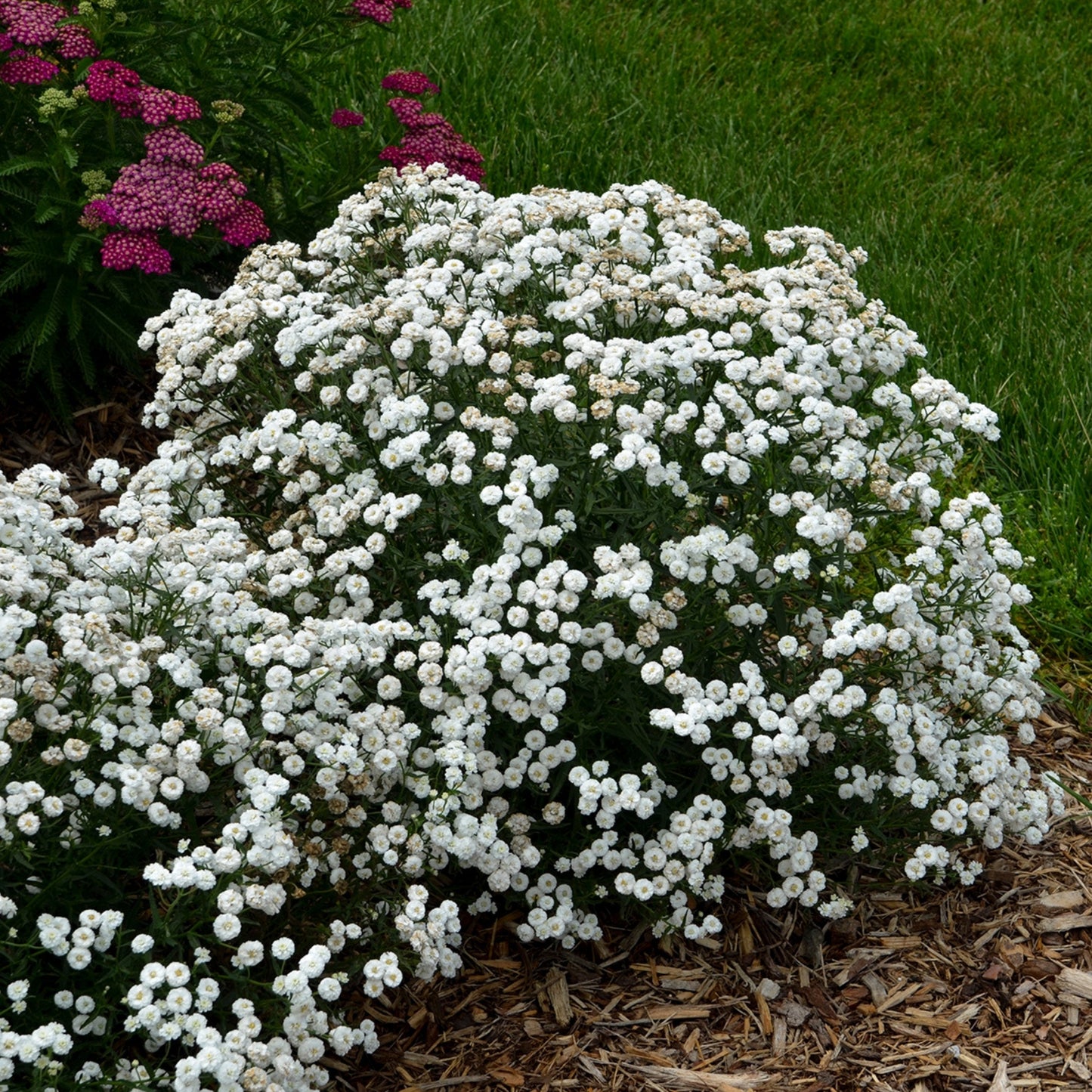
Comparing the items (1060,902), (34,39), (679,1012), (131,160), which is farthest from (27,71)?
(1060,902)

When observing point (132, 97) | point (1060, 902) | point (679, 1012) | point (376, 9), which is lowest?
point (679, 1012)

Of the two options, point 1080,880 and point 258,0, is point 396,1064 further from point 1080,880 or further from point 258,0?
point 258,0

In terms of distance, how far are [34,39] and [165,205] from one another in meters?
0.59

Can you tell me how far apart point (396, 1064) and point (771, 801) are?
1108 millimetres

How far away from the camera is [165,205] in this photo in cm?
372

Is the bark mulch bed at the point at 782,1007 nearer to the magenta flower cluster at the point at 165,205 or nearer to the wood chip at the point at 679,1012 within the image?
the wood chip at the point at 679,1012

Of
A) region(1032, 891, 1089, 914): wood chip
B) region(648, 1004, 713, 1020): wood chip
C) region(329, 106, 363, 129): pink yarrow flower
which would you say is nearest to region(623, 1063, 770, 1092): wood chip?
region(648, 1004, 713, 1020): wood chip

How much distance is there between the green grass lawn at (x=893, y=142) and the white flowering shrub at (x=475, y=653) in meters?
1.34

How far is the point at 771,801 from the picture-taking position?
10.7 ft

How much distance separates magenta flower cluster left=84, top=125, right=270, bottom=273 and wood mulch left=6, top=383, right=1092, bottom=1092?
2.11 metres

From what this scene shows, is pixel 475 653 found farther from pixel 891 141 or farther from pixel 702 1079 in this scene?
pixel 891 141

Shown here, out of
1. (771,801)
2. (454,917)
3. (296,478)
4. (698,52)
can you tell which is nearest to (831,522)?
(771,801)

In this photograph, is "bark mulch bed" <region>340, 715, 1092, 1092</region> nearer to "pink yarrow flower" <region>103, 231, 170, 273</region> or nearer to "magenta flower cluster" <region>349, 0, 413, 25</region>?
"pink yarrow flower" <region>103, 231, 170, 273</region>

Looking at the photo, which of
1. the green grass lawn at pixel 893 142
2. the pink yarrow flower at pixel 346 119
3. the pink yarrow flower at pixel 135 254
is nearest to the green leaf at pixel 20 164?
the pink yarrow flower at pixel 135 254
